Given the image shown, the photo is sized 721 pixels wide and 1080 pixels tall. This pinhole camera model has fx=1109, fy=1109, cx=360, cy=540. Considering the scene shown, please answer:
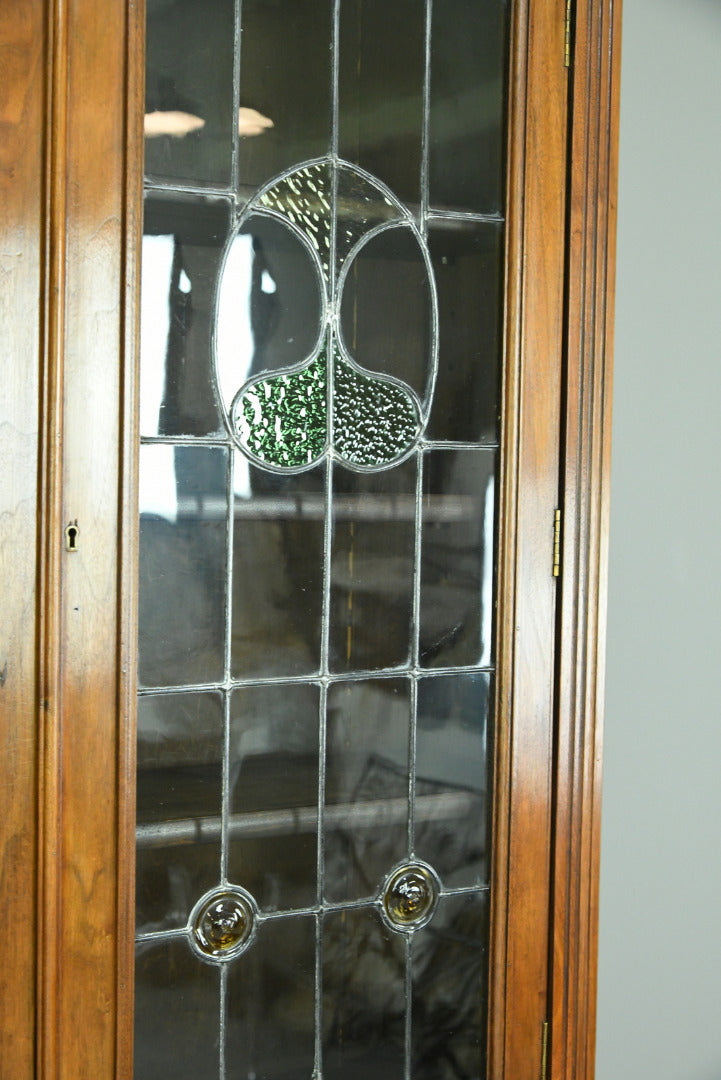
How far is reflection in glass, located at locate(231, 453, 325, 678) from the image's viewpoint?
4.67 ft

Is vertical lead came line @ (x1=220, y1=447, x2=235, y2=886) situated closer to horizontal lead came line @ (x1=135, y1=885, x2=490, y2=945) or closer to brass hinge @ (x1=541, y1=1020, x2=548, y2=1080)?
horizontal lead came line @ (x1=135, y1=885, x2=490, y2=945)

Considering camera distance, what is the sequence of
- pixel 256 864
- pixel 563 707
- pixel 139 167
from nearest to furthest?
pixel 139 167
pixel 256 864
pixel 563 707

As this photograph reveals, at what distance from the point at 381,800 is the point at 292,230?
30.5 inches

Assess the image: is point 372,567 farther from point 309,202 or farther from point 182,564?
point 309,202

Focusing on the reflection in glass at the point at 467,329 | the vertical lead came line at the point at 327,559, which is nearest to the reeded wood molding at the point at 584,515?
the reflection in glass at the point at 467,329

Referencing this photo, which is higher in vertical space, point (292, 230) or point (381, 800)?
point (292, 230)

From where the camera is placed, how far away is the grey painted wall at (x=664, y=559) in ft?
6.06

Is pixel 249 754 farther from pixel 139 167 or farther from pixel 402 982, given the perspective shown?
pixel 139 167

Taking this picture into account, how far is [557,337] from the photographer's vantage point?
164 cm

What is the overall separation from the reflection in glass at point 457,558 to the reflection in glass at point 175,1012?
503mm

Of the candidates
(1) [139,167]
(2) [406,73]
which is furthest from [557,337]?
(1) [139,167]

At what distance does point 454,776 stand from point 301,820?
0.81 ft

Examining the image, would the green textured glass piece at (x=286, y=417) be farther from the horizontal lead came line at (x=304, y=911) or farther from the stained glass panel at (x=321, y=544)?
the horizontal lead came line at (x=304, y=911)

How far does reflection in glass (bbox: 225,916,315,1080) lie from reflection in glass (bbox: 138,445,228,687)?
367mm
